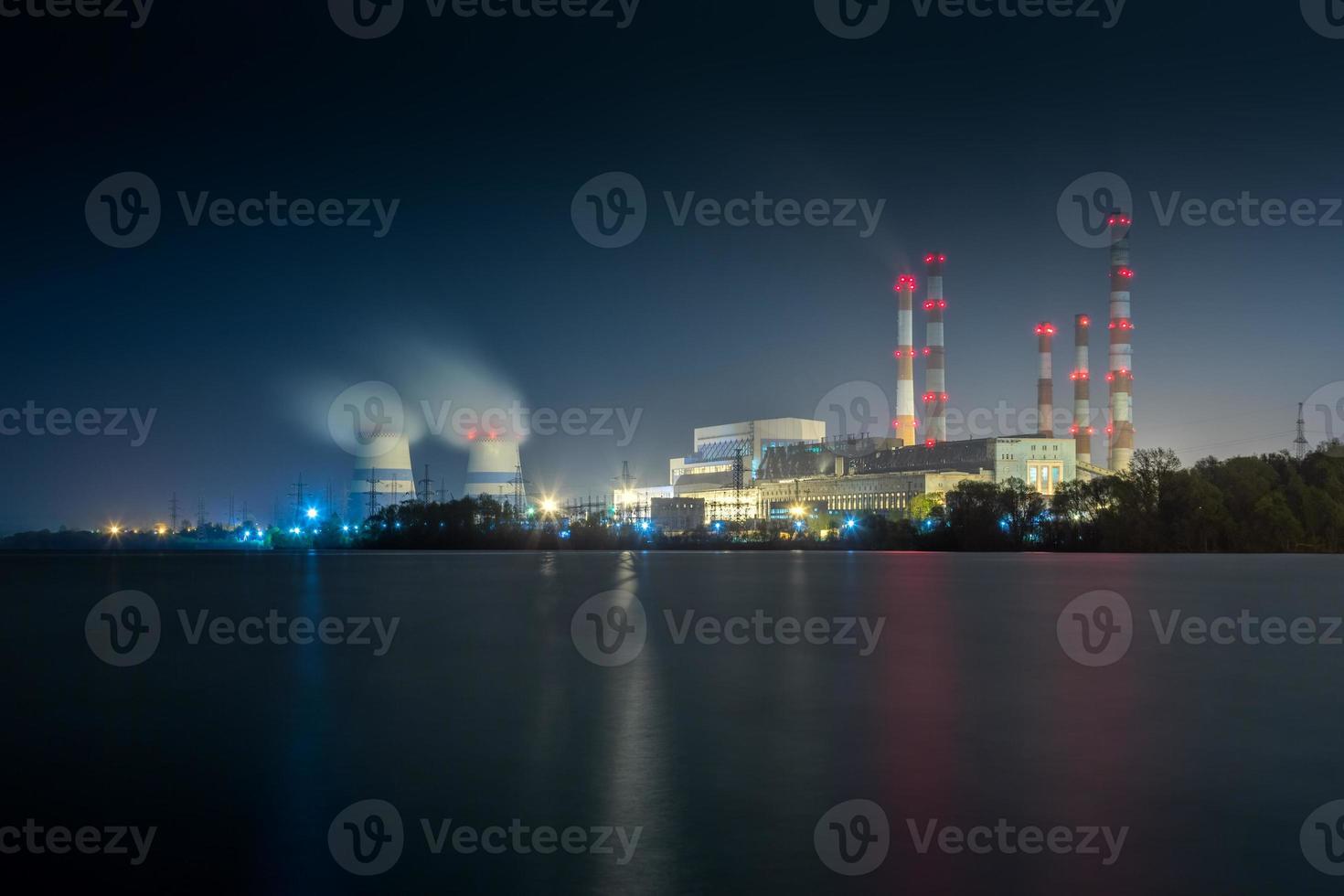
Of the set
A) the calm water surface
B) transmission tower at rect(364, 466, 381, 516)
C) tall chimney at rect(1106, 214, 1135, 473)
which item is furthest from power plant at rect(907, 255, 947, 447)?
the calm water surface

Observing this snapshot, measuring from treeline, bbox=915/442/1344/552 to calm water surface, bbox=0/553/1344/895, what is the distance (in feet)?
189

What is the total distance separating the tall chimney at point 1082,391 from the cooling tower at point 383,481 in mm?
77208

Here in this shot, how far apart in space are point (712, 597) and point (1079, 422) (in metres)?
106

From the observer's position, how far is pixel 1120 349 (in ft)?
375

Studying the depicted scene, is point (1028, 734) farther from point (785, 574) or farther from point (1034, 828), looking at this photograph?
point (785, 574)

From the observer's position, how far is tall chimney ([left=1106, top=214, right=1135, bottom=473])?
369 feet

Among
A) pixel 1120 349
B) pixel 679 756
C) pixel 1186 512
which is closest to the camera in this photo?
pixel 679 756

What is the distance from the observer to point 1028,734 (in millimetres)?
8508

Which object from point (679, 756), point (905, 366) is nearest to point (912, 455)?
point (905, 366)

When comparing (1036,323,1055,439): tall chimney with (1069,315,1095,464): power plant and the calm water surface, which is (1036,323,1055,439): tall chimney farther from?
the calm water surface

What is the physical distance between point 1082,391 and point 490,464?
6771cm

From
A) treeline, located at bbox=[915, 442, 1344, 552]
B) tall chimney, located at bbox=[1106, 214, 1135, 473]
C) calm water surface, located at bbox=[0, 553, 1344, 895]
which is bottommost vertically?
calm water surface, located at bbox=[0, 553, 1344, 895]

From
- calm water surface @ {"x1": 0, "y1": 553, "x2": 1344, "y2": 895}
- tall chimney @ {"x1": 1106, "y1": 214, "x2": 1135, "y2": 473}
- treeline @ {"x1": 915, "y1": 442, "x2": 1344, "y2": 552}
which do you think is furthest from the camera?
tall chimney @ {"x1": 1106, "y1": 214, "x2": 1135, "y2": 473}

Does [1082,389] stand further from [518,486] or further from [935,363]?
[518,486]
